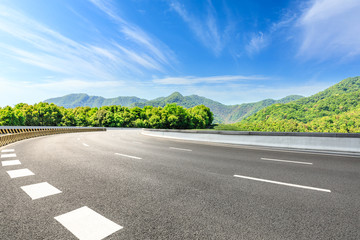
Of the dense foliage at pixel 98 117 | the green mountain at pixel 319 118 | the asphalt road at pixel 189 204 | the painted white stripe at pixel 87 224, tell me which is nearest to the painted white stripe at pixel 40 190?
the asphalt road at pixel 189 204

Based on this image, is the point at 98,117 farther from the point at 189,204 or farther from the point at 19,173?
the point at 189,204

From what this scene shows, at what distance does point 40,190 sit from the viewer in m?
4.22

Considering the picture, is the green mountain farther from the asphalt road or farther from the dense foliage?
the asphalt road

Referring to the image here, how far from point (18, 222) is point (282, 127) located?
123 m

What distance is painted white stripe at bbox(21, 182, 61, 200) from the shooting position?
394 cm

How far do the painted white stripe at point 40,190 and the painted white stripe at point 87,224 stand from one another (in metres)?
1.34

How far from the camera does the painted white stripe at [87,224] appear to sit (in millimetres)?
2554

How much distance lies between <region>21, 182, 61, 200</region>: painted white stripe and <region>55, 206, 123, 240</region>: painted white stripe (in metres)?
1.34

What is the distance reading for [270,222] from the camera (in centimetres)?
287

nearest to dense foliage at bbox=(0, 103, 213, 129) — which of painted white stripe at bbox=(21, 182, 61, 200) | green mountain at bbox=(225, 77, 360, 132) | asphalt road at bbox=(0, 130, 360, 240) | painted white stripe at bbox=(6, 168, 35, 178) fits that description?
green mountain at bbox=(225, 77, 360, 132)

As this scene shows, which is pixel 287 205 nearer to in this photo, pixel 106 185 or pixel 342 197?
pixel 342 197

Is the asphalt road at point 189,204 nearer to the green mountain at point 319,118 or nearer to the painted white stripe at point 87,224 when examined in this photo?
the painted white stripe at point 87,224

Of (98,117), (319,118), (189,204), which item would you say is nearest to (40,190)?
(189,204)

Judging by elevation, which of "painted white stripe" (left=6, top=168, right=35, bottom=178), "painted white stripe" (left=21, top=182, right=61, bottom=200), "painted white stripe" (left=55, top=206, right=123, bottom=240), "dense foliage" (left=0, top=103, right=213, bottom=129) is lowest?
"painted white stripe" (left=6, top=168, right=35, bottom=178)
